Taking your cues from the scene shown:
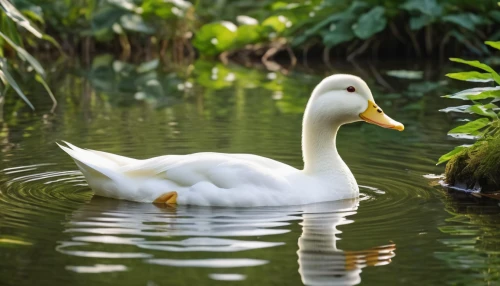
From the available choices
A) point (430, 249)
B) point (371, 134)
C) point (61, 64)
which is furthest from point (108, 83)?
point (430, 249)

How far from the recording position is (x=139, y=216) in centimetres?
592

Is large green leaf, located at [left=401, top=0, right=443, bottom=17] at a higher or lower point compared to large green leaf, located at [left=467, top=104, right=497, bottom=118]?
higher

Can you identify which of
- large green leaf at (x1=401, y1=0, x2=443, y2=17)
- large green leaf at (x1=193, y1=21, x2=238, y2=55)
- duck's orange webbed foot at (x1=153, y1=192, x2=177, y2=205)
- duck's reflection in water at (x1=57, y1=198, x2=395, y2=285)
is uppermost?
large green leaf at (x1=401, y1=0, x2=443, y2=17)

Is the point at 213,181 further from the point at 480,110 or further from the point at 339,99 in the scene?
the point at 480,110

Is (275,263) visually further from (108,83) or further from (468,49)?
(468,49)

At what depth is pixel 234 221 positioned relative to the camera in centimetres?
576

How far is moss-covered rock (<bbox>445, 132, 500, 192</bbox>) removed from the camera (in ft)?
22.9

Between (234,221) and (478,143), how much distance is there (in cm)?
237

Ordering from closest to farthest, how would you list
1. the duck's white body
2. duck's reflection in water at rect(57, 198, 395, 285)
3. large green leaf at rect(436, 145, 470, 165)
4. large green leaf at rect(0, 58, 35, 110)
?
duck's reflection in water at rect(57, 198, 395, 285), large green leaf at rect(0, 58, 35, 110), the duck's white body, large green leaf at rect(436, 145, 470, 165)

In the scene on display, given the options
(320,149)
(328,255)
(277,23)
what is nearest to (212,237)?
(328,255)

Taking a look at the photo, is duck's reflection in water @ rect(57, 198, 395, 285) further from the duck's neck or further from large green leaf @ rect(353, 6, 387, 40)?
large green leaf @ rect(353, 6, 387, 40)

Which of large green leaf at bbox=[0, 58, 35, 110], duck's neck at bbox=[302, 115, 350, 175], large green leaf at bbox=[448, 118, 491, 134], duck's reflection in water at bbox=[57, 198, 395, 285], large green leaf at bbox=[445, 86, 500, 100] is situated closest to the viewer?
duck's reflection in water at bbox=[57, 198, 395, 285]

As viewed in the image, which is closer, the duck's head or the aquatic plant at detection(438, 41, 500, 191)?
the duck's head

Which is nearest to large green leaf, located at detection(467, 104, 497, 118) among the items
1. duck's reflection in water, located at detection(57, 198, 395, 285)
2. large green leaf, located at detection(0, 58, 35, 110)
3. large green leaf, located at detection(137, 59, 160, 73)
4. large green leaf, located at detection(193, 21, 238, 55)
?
duck's reflection in water, located at detection(57, 198, 395, 285)
